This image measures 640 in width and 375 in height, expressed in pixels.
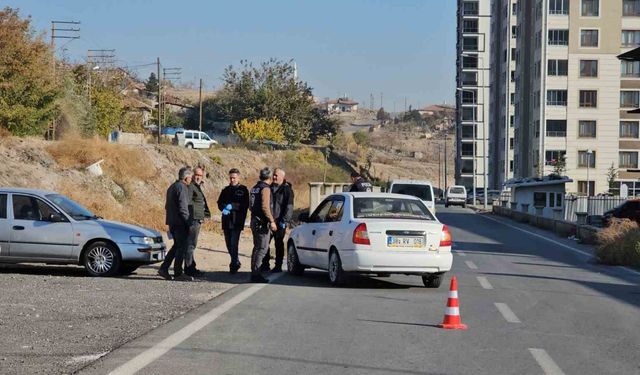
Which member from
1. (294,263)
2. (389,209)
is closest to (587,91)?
(294,263)

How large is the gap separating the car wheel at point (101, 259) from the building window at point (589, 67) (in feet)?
249

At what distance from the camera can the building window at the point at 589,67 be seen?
8606 centimetres

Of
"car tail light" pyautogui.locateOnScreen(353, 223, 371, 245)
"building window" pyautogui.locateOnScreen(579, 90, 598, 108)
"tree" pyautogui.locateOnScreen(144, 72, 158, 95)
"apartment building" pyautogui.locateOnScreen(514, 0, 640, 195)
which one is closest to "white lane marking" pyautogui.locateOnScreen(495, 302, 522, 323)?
"car tail light" pyautogui.locateOnScreen(353, 223, 371, 245)

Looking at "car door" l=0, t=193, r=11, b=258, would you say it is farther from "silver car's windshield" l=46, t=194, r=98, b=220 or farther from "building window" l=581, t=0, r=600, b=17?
"building window" l=581, t=0, r=600, b=17

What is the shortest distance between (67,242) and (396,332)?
788 cm

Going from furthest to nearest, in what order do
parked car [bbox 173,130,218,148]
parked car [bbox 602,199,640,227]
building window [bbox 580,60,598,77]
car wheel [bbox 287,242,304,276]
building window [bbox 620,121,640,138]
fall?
building window [bbox 620,121,640,138], building window [bbox 580,60,598,77], parked car [bbox 173,130,218,148], parked car [bbox 602,199,640,227], car wheel [bbox 287,242,304,276]

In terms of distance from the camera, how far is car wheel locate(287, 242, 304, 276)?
17467mm

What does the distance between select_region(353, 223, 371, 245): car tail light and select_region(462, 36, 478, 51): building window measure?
114 metres

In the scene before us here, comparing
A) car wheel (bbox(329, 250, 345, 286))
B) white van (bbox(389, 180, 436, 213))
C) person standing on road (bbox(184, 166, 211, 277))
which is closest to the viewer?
car wheel (bbox(329, 250, 345, 286))

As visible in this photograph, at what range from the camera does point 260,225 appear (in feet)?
52.5

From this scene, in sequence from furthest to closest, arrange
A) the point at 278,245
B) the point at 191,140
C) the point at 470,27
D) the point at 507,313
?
the point at 470,27 < the point at 191,140 < the point at 278,245 < the point at 507,313

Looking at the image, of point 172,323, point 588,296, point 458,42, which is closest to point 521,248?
point 588,296

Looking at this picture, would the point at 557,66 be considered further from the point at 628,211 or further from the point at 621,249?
the point at 621,249

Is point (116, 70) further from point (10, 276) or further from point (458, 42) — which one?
point (10, 276)
